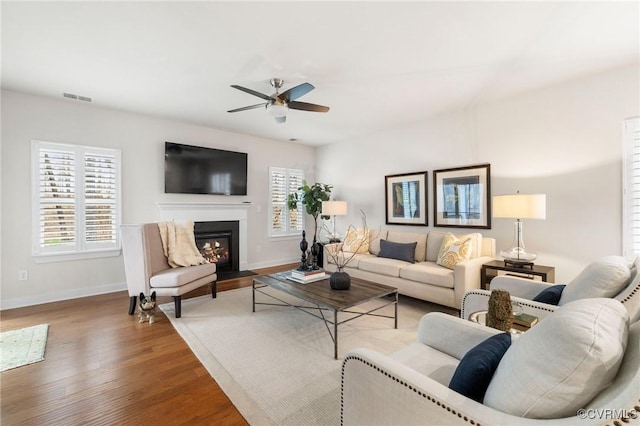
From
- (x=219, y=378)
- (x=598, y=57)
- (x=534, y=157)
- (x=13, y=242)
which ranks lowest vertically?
(x=219, y=378)

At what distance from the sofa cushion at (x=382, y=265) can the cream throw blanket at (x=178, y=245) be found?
2.21 metres

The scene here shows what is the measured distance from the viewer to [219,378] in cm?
203

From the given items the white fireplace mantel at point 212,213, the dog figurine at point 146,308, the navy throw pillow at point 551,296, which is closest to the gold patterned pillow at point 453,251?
the navy throw pillow at point 551,296

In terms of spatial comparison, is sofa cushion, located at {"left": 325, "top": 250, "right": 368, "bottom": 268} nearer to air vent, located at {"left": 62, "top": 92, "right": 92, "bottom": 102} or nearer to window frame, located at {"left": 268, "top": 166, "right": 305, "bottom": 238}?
window frame, located at {"left": 268, "top": 166, "right": 305, "bottom": 238}

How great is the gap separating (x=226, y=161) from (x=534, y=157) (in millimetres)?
4719

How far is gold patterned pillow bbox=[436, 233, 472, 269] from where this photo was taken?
3.32 m

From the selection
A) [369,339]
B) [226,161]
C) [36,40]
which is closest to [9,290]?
[36,40]

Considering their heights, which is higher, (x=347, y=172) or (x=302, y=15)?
(x=302, y=15)

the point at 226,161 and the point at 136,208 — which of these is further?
the point at 226,161

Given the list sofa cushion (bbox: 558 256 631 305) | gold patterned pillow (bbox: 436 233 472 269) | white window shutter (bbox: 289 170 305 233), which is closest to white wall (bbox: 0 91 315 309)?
white window shutter (bbox: 289 170 305 233)

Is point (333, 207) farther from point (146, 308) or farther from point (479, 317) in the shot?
point (479, 317)

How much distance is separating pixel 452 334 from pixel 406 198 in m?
3.49

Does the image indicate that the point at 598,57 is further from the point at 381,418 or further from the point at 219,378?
the point at 219,378

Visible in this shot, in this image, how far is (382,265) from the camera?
12.4 feet
